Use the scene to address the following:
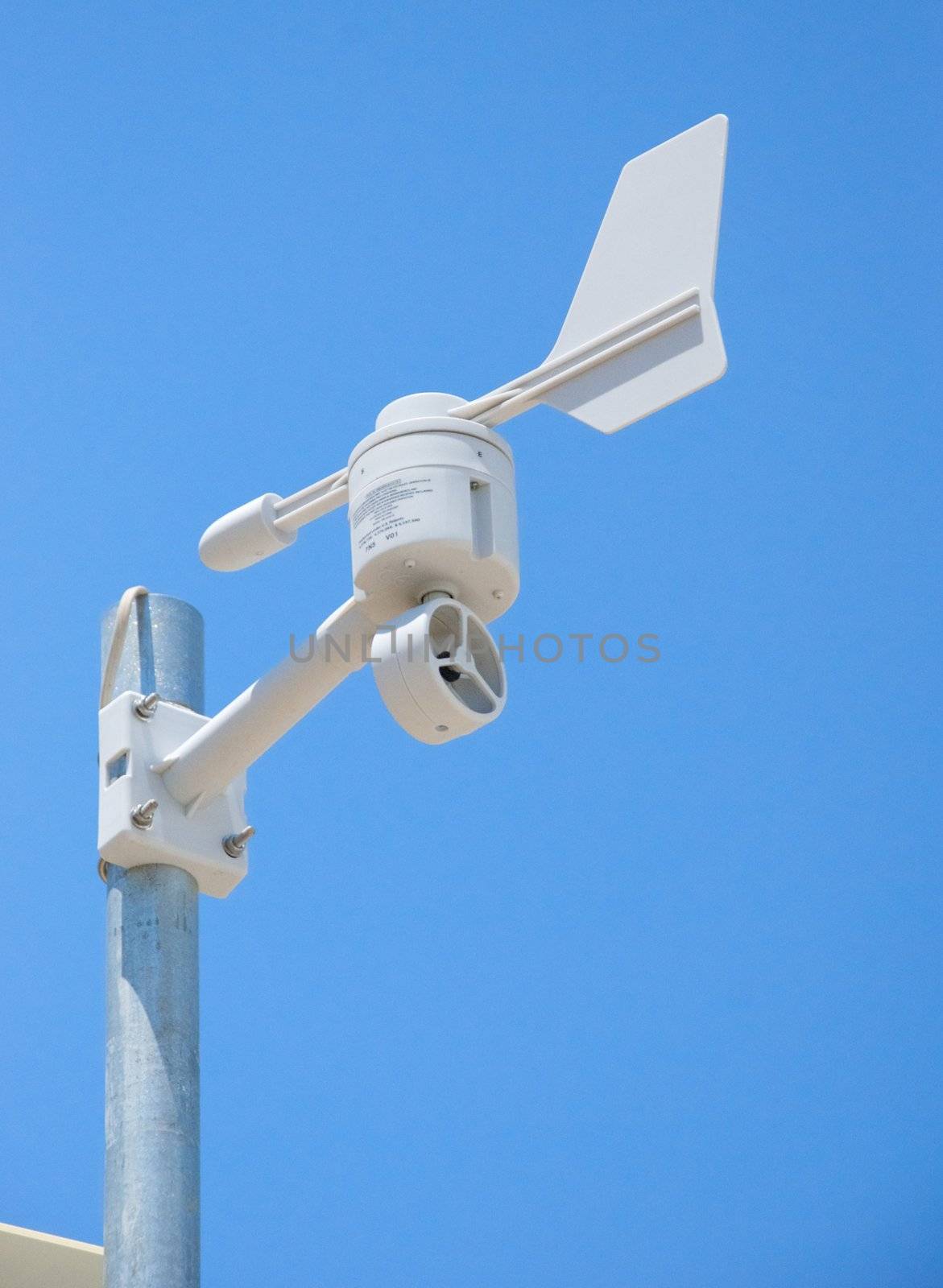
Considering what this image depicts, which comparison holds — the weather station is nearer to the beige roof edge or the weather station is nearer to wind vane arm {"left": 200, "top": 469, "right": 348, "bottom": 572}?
wind vane arm {"left": 200, "top": 469, "right": 348, "bottom": 572}

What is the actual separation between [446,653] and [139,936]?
613 millimetres

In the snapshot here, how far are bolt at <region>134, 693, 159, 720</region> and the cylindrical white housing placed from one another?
0.46 m

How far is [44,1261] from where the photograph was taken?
4461mm

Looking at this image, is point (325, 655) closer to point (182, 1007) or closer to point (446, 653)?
point (446, 653)

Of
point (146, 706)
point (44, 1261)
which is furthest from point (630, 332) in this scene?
point (44, 1261)

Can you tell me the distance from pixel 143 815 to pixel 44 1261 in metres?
2.43

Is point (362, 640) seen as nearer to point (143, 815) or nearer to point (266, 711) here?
point (266, 711)

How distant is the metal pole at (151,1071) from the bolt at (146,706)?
0.20ft

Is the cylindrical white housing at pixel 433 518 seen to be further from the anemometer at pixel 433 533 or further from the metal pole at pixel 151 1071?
the metal pole at pixel 151 1071

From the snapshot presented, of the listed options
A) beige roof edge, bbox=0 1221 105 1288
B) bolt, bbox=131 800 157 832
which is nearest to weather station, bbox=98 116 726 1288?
bolt, bbox=131 800 157 832

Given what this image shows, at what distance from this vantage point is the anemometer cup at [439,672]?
6.99 ft

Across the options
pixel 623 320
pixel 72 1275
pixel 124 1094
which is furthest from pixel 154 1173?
pixel 72 1275

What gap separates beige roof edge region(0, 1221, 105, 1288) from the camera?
4.38m

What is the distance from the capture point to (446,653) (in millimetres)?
2188
